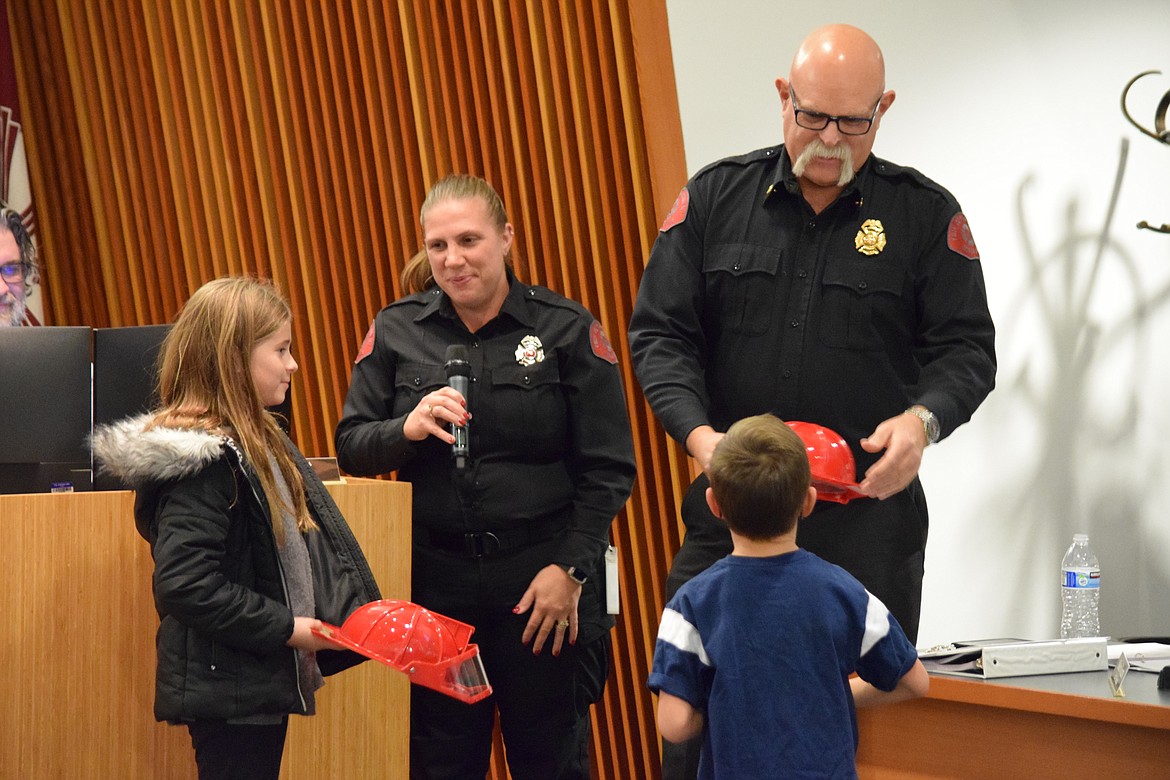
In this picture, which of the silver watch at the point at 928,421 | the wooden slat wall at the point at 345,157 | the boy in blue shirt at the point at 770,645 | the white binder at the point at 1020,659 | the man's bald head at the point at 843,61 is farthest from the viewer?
the wooden slat wall at the point at 345,157

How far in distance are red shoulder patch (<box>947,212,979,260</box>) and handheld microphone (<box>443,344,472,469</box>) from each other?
1031 mm

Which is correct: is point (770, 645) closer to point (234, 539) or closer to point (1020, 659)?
point (1020, 659)

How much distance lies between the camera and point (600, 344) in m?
3.00

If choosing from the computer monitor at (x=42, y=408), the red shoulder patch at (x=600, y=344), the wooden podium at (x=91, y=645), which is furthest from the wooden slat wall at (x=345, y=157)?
the computer monitor at (x=42, y=408)

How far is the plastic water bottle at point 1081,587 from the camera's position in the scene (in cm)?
352

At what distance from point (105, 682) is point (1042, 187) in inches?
109

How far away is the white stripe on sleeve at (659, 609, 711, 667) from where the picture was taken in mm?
1899

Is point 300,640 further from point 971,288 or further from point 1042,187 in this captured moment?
point 1042,187

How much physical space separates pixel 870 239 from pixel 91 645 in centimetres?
182

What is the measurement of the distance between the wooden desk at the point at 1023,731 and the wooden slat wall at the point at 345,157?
194cm

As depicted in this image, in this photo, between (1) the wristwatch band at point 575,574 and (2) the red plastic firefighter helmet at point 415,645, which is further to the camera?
(1) the wristwatch band at point 575,574

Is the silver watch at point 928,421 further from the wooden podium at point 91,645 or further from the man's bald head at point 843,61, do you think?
the wooden podium at point 91,645

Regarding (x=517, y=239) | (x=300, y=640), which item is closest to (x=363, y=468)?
(x=300, y=640)

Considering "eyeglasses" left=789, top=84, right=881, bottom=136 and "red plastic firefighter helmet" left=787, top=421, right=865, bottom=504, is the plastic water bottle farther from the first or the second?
"eyeglasses" left=789, top=84, right=881, bottom=136
